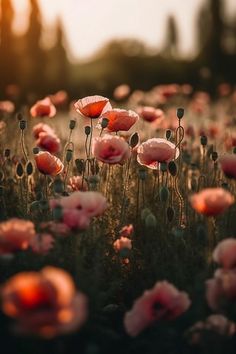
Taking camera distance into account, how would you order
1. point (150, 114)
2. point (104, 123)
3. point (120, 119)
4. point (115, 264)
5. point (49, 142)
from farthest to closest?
point (150, 114) → point (49, 142) → point (120, 119) → point (104, 123) → point (115, 264)

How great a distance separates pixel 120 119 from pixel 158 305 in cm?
139

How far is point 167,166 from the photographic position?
3.11 meters

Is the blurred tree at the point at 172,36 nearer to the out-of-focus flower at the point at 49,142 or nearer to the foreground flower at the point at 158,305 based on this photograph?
the out-of-focus flower at the point at 49,142

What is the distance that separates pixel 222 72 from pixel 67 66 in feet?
22.6

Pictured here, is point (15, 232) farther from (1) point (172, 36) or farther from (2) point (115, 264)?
(1) point (172, 36)

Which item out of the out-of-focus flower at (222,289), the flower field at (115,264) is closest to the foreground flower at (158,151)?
the flower field at (115,264)

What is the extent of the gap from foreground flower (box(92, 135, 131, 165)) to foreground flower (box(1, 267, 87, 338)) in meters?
1.33

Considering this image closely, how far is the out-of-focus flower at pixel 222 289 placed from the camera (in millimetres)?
1998

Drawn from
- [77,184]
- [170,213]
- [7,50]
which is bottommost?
[170,213]

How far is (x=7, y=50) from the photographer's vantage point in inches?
709

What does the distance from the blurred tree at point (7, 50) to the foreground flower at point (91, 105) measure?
14.1 metres

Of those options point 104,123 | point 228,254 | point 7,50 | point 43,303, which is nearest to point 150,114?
point 104,123

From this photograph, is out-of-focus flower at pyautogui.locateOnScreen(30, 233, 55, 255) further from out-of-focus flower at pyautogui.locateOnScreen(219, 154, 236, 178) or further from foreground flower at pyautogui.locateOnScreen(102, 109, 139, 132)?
foreground flower at pyautogui.locateOnScreen(102, 109, 139, 132)

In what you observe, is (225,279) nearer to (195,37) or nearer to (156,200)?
(156,200)
